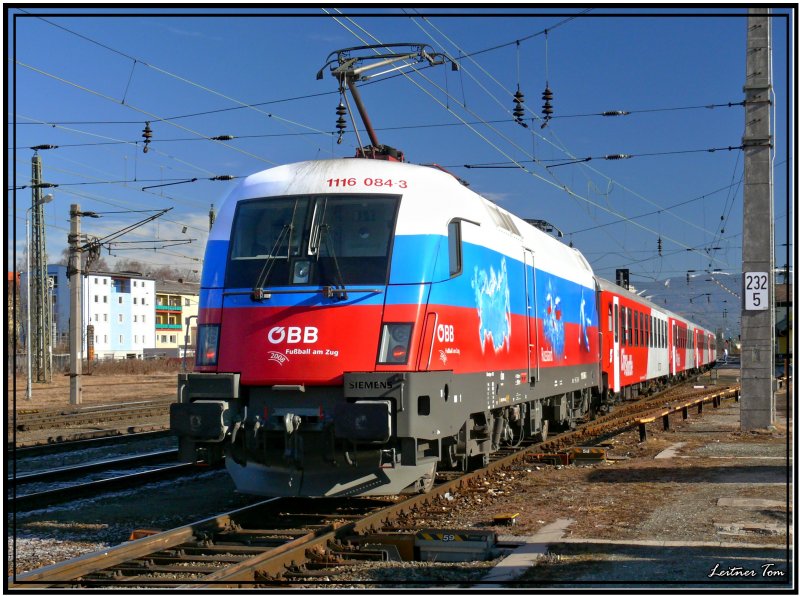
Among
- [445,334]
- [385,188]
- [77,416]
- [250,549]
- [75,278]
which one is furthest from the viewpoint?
[75,278]

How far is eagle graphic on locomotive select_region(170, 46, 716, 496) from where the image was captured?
952cm

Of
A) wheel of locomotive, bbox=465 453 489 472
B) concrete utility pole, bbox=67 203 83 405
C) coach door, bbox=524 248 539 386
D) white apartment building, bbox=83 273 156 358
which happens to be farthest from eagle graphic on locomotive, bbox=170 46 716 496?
white apartment building, bbox=83 273 156 358

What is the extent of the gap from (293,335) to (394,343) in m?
1.03

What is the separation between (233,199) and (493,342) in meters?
3.69

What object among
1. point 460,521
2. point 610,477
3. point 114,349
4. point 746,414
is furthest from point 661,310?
point 114,349

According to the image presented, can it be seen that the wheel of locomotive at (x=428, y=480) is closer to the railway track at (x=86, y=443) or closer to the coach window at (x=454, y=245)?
the coach window at (x=454, y=245)

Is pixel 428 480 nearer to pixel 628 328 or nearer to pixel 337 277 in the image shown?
pixel 337 277

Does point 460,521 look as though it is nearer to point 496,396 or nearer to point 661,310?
point 496,396

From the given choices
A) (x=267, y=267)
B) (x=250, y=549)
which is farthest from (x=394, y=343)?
(x=250, y=549)

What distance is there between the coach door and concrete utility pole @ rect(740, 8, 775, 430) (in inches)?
214

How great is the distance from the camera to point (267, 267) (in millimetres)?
10016

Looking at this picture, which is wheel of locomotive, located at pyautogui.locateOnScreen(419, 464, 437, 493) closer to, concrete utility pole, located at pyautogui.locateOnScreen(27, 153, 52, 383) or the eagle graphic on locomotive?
the eagle graphic on locomotive

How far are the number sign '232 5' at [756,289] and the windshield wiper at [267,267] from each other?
10798 mm

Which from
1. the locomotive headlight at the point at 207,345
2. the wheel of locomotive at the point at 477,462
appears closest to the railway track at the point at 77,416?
the wheel of locomotive at the point at 477,462
